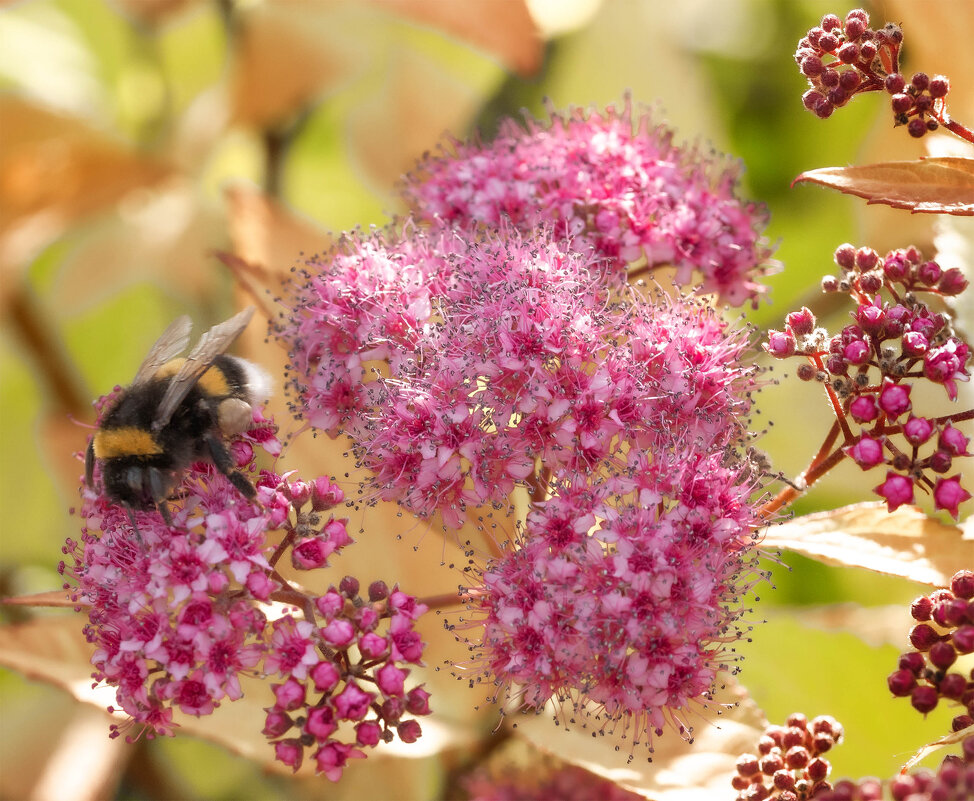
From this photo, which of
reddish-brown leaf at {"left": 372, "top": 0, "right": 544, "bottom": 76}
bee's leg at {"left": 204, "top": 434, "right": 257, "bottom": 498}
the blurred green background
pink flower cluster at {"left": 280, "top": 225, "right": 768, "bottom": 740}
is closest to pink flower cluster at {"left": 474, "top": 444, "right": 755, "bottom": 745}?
pink flower cluster at {"left": 280, "top": 225, "right": 768, "bottom": 740}

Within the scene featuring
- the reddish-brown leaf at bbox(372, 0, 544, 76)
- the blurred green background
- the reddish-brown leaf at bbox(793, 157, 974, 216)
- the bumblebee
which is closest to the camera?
the reddish-brown leaf at bbox(793, 157, 974, 216)

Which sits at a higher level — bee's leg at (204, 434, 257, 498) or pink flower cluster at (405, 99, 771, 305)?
pink flower cluster at (405, 99, 771, 305)

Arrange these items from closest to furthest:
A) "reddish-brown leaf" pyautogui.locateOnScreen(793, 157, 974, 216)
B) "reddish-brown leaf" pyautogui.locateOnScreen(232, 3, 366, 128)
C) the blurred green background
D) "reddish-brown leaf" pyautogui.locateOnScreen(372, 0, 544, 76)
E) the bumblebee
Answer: "reddish-brown leaf" pyautogui.locateOnScreen(793, 157, 974, 216), the bumblebee, "reddish-brown leaf" pyautogui.locateOnScreen(372, 0, 544, 76), the blurred green background, "reddish-brown leaf" pyautogui.locateOnScreen(232, 3, 366, 128)

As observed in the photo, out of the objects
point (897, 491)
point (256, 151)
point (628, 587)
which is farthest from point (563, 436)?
point (256, 151)

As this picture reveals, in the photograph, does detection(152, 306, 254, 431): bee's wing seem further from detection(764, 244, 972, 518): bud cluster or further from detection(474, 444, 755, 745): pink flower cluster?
detection(764, 244, 972, 518): bud cluster

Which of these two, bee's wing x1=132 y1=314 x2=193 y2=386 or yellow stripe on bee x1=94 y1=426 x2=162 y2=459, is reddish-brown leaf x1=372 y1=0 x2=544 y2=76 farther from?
yellow stripe on bee x1=94 y1=426 x2=162 y2=459

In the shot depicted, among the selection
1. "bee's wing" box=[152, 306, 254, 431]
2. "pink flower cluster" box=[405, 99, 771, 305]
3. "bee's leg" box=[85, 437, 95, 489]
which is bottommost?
"bee's leg" box=[85, 437, 95, 489]

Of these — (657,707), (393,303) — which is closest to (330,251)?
(393,303)

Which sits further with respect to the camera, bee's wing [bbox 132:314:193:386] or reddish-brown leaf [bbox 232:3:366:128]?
reddish-brown leaf [bbox 232:3:366:128]

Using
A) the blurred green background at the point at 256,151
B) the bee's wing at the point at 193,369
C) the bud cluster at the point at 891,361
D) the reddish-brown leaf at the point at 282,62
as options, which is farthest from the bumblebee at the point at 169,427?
the reddish-brown leaf at the point at 282,62
